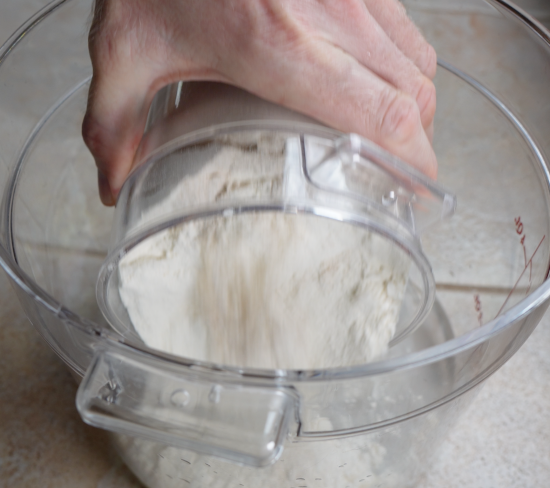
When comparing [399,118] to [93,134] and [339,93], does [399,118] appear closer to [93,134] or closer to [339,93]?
[339,93]

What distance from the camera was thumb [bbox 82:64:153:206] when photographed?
0.42 m

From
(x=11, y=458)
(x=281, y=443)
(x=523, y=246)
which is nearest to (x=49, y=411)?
(x=11, y=458)

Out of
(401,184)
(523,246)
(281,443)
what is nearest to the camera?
(281,443)

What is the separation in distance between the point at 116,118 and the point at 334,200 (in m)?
0.18

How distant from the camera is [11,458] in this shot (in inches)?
18.6

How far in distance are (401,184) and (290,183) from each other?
9cm

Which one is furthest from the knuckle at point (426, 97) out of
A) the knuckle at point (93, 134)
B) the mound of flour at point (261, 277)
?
the knuckle at point (93, 134)

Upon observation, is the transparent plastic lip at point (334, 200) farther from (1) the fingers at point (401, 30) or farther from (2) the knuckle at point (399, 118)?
(1) the fingers at point (401, 30)

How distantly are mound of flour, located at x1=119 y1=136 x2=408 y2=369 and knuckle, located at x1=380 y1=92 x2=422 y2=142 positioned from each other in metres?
0.07

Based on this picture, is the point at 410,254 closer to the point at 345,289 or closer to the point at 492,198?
the point at 345,289

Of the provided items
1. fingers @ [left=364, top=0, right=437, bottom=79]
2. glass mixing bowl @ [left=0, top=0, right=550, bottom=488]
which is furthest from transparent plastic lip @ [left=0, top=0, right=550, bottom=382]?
fingers @ [left=364, top=0, right=437, bottom=79]

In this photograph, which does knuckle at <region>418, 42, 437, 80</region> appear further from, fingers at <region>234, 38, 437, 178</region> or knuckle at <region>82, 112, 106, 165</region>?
knuckle at <region>82, 112, 106, 165</region>

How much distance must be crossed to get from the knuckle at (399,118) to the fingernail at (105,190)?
9.9 inches

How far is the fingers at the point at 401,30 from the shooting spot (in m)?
0.47
